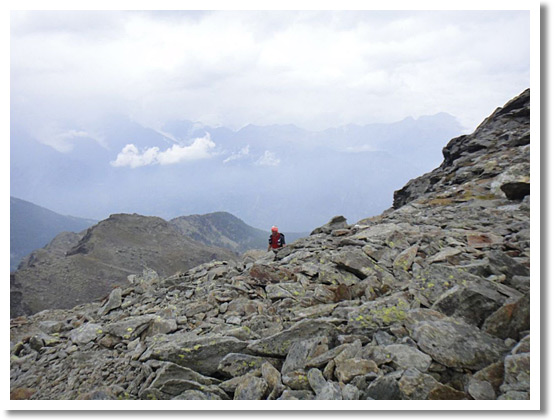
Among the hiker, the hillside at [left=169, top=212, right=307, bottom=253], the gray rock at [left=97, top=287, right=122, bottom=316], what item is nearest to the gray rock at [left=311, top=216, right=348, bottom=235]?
the hiker

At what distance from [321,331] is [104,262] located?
7231cm

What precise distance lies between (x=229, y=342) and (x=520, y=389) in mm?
5088

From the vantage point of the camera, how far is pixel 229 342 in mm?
7098

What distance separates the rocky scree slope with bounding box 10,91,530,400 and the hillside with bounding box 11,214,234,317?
35151mm

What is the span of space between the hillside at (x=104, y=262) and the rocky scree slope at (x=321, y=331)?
35.2m

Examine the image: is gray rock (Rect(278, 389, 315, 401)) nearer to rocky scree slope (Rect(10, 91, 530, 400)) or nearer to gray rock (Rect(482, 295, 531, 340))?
rocky scree slope (Rect(10, 91, 530, 400))

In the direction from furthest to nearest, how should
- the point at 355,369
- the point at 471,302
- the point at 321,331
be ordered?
the point at 321,331, the point at 471,302, the point at 355,369

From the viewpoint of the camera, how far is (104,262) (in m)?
69.2

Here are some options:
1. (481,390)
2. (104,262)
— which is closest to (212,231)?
(104,262)

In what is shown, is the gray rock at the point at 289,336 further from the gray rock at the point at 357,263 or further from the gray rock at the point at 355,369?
the gray rock at the point at 357,263

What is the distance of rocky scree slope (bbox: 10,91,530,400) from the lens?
5.80m

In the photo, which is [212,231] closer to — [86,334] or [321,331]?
[86,334]
